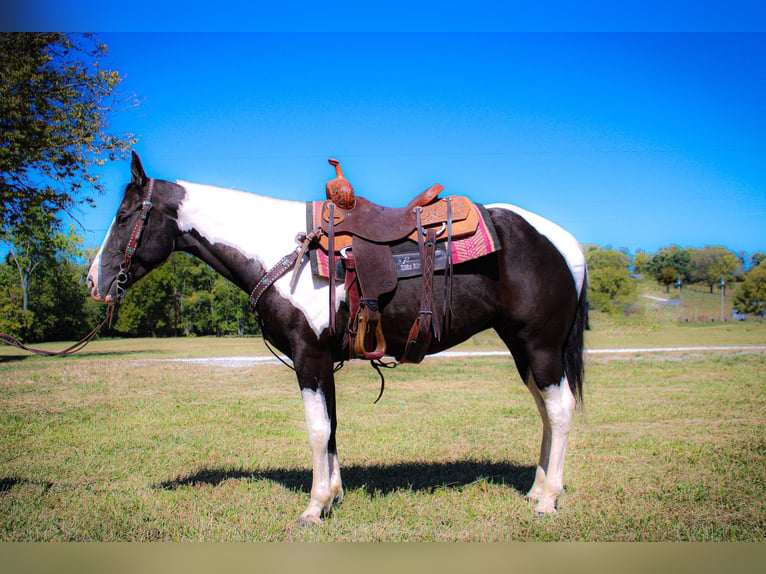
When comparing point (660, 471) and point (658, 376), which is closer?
point (660, 471)

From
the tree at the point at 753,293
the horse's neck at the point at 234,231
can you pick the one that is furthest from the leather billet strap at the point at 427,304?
the tree at the point at 753,293

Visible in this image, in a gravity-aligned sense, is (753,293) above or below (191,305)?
below

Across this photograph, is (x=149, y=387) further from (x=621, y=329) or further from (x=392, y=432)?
(x=621, y=329)

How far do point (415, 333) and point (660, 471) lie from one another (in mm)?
2445

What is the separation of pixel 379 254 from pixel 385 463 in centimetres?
210

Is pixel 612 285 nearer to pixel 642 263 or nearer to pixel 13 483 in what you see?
pixel 642 263

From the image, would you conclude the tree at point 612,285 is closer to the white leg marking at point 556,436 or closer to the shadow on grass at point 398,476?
the shadow on grass at point 398,476

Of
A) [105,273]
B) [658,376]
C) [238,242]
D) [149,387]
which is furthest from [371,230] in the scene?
[658,376]

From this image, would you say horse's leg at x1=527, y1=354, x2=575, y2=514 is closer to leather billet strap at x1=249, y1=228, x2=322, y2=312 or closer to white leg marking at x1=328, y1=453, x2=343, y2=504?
white leg marking at x1=328, y1=453, x2=343, y2=504

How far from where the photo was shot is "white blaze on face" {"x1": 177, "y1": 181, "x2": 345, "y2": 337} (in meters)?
3.36

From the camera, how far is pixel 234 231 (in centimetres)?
339

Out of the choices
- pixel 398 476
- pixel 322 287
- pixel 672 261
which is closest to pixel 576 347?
pixel 398 476

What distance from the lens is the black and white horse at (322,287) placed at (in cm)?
323

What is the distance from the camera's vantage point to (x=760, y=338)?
60.0 ft
